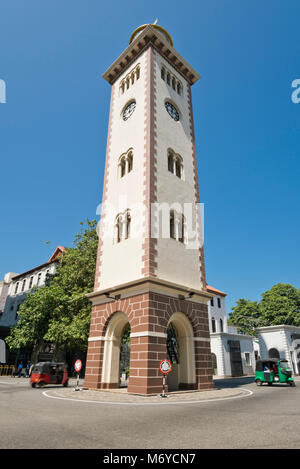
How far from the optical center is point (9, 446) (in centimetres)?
471

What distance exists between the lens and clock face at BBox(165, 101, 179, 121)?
75.1 feet

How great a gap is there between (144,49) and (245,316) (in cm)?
5079

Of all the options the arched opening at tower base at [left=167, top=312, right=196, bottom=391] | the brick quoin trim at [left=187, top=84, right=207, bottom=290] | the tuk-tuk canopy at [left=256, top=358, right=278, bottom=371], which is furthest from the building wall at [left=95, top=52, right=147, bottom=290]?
the tuk-tuk canopy at [left=256, top=358, right=278, bottom=371]

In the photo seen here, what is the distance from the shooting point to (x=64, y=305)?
28031 millimetres

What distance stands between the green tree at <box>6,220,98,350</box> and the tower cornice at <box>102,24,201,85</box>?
1646 centimetres

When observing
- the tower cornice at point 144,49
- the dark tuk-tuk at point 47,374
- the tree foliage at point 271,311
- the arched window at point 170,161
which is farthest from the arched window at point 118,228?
the tree foliage at point 271,311

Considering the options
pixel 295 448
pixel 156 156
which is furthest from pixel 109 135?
pixel 295 448

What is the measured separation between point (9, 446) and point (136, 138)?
19.2 metres

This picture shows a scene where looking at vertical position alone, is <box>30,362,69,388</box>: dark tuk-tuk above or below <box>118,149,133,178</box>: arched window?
below

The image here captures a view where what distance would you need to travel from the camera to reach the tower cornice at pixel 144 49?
2416 centimetres

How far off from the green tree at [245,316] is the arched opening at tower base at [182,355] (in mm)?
42555

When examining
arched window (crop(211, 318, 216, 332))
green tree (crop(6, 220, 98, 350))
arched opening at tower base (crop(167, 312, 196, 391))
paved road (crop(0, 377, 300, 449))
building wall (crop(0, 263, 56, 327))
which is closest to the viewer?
paved road (crop(0, 377, 300, 449))

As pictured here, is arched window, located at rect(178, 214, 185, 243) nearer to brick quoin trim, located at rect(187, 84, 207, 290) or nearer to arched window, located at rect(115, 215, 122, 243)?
brick quoin trim, located at rect(187, 84, 207, 290)

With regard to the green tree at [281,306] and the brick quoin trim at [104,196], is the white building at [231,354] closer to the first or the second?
the green tree at [281,306]
